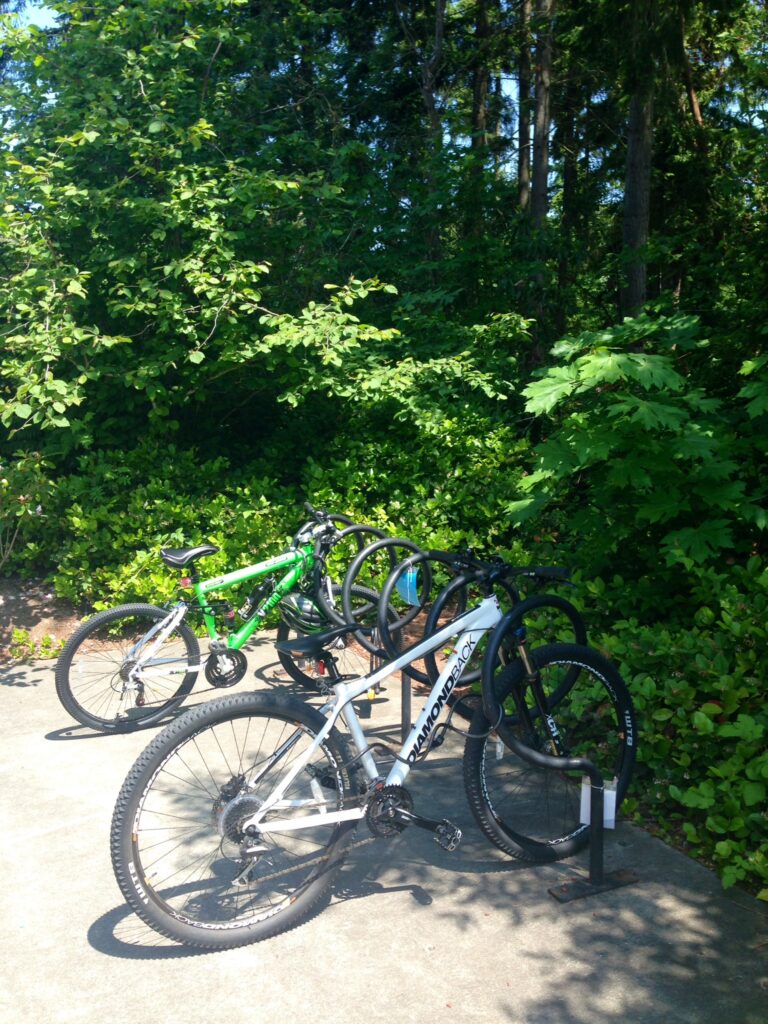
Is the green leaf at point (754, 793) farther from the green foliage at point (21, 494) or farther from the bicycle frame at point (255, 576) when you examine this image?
the green foliage at point (21, 494)

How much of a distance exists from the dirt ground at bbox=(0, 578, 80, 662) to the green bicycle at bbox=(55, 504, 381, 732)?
120cm

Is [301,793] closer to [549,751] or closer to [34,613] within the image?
[549,751]

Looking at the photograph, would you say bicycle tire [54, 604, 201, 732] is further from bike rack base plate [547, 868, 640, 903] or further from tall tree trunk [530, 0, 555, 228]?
tall tree trunk [530, 0, 555, 228]

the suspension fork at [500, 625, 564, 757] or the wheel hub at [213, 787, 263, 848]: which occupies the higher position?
the suspension fork at [500, 625, 564, 757]

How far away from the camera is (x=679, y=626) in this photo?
5125 mm

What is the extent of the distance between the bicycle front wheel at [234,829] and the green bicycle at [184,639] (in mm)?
1542

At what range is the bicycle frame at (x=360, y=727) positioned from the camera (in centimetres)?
318

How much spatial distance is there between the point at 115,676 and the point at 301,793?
2.60m

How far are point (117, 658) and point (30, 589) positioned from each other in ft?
6.09

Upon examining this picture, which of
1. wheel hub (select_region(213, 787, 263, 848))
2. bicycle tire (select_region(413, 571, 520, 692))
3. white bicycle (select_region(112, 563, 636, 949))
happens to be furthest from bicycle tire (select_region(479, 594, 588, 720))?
wheel hub (select_region(213, 787, 263, 848))

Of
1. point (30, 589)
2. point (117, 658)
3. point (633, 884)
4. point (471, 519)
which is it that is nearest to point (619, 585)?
point (633, 884)

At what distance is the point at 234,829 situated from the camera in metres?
3.16

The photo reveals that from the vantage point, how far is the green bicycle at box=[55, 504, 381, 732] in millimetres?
5133

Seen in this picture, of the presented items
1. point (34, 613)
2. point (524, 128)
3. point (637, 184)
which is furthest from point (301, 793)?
point (524, 128)
